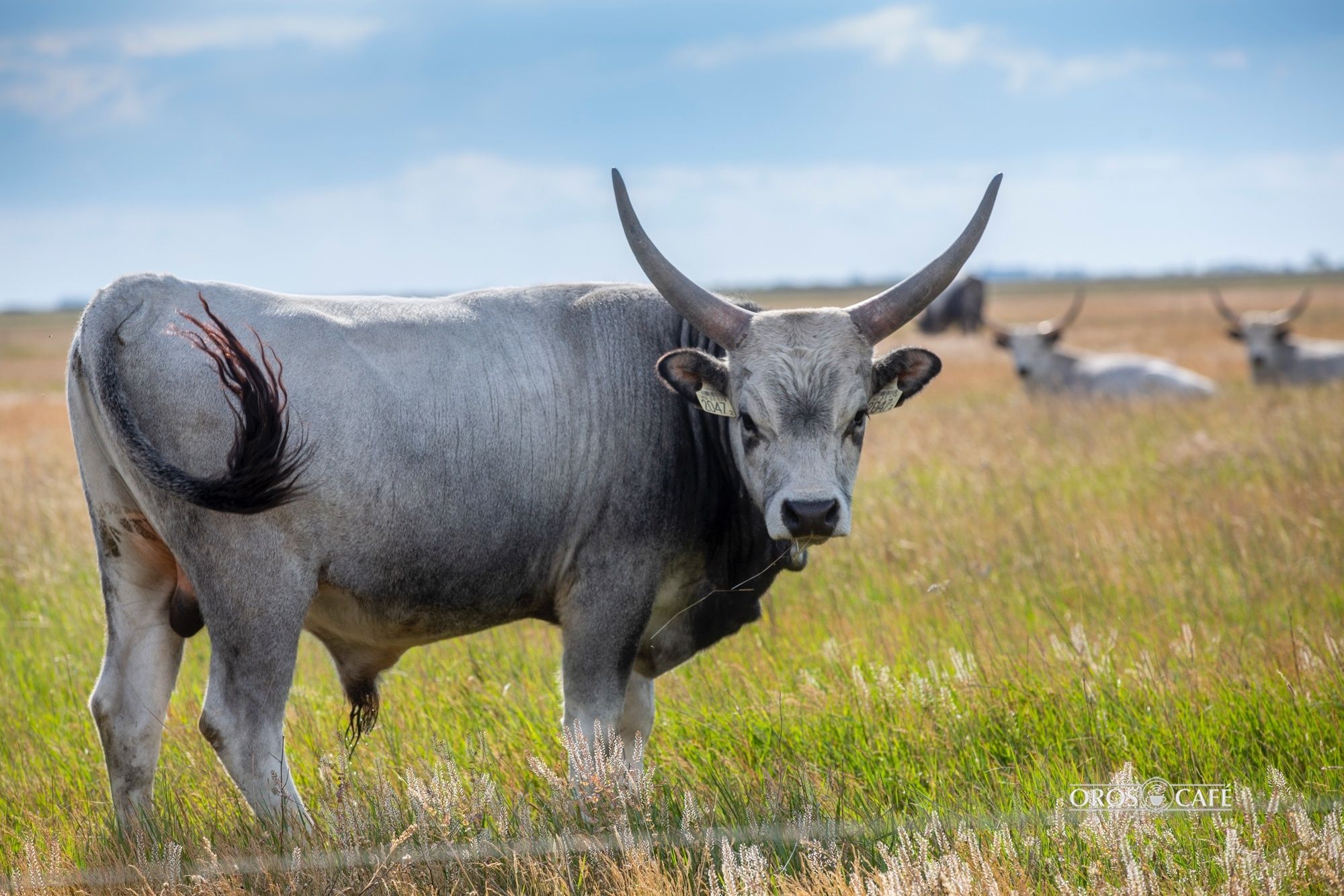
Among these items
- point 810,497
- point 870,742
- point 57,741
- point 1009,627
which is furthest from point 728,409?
point 57,741

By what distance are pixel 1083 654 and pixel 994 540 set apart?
290cm

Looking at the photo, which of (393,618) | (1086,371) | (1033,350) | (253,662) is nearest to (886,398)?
(393,618)

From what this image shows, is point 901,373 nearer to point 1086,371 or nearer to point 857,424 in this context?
point 857,424

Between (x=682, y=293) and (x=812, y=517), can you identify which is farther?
(x=682, y=293)

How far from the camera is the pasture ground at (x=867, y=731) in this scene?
3221 mm

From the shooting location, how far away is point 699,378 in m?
4.42

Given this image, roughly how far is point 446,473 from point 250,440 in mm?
744

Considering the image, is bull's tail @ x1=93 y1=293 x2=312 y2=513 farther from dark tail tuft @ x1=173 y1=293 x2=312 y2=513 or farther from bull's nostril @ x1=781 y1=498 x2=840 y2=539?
bull's nostril @ x1=781 y1=498 x2=840 y2=539

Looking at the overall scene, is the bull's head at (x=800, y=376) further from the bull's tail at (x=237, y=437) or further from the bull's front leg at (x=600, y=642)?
the bull's tail at (x=237, y=437)

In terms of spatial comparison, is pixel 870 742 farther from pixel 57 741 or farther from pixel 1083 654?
pixel 57 741

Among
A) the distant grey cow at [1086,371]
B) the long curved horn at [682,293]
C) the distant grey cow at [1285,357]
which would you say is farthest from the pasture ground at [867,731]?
the distant grey cow at [1285,357]

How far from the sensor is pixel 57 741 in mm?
5059

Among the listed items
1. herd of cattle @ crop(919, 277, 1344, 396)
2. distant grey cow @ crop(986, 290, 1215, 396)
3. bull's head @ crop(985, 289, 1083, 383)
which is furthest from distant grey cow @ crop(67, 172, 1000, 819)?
bull's head @ crop(985, 289, 1083, 383)

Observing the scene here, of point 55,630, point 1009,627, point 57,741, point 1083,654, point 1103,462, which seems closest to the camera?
point 1083,654
